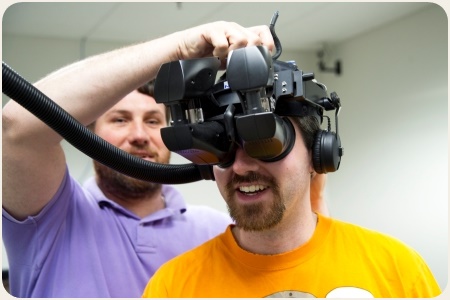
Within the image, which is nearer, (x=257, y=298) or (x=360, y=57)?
(x=257, y=298)

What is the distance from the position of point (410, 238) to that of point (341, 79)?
1.50 meters

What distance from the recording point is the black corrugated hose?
87 cm

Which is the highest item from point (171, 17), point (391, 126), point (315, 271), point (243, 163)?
point (171, 17)

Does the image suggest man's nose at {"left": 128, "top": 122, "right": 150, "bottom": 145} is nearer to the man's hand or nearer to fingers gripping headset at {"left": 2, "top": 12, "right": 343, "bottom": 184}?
fingers gripping headset at {"left": 2, "top": 12, "right": 343, "bottom": 184}

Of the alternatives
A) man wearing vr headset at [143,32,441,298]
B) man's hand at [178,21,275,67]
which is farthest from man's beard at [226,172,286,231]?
man's hand at [178,21,275,67]

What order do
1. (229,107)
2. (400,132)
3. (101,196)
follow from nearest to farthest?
(229,107), (101,196), (400,132)

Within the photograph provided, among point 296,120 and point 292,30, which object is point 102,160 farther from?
point 292,30

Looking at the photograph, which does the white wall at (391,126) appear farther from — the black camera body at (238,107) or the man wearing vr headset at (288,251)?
the black camera body at (238,107)

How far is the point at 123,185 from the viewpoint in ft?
4.50

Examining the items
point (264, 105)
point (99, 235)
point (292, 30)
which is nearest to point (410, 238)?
point (292, 30)

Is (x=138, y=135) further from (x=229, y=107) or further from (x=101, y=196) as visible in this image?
(x=229, y=107)

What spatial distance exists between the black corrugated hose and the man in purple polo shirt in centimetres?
9

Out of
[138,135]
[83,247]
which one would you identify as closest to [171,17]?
[138,135]

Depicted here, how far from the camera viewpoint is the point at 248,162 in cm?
92
